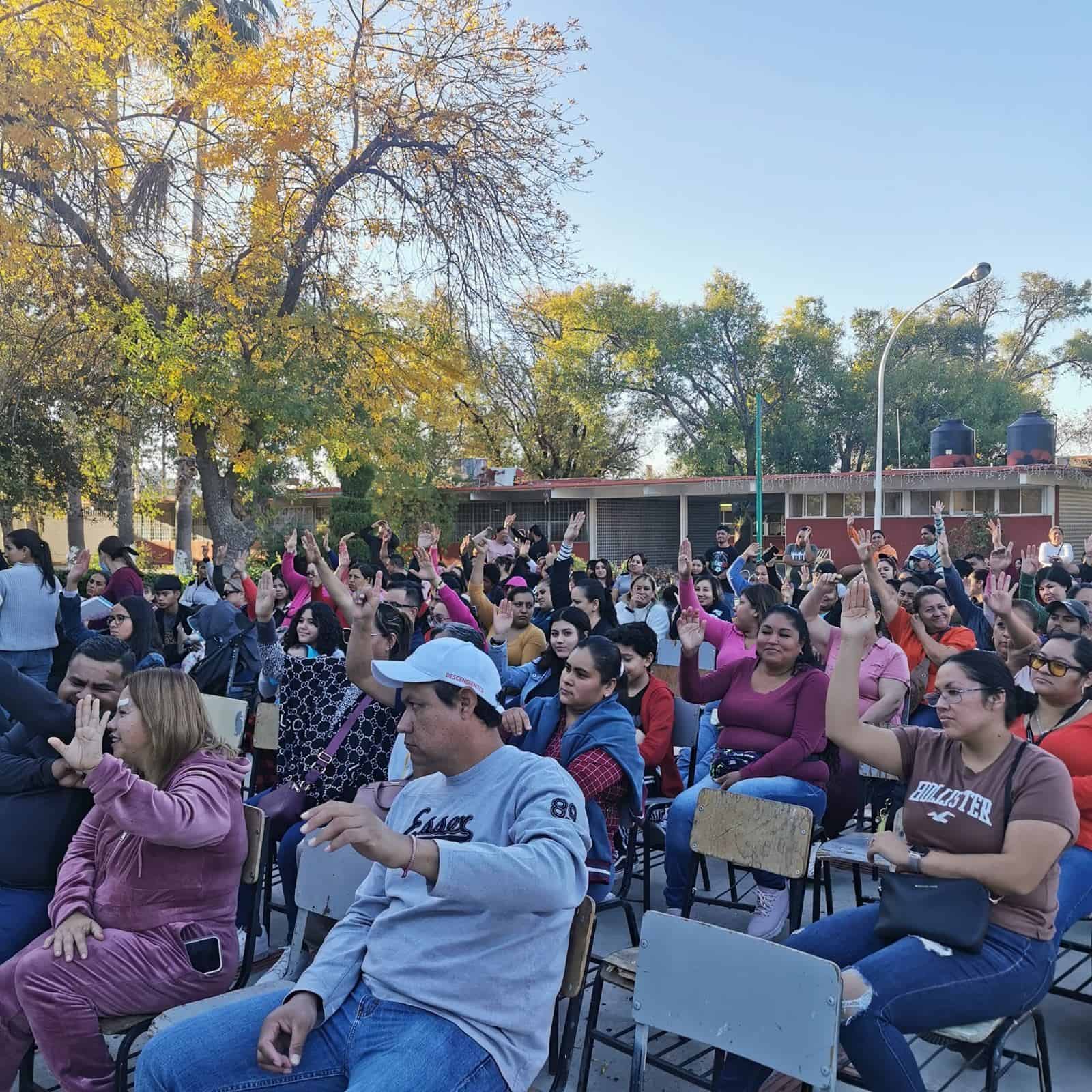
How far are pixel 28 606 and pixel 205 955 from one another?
4.86 metres

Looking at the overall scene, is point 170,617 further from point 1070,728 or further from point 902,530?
point 902,530

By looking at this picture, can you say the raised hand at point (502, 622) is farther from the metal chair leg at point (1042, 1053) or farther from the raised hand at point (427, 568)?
the metal chair leg at point (1042, 1053)

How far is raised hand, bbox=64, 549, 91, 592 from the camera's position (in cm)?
714

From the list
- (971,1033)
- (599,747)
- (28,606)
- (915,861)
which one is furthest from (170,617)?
(971,1033)

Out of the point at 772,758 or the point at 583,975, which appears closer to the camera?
the point at 583,975

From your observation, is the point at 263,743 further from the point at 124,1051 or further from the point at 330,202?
the point at 330,202

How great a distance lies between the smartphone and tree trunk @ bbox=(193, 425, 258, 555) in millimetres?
12379

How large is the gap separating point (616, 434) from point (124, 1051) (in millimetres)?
33236

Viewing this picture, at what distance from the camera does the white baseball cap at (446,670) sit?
245 centimetres

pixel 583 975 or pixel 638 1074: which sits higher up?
pixel 583 975

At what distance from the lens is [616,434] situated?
116ft

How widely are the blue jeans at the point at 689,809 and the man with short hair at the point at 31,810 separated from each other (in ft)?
8.15

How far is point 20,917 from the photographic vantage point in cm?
327

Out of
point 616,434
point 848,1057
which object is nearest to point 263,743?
point 848,1057
